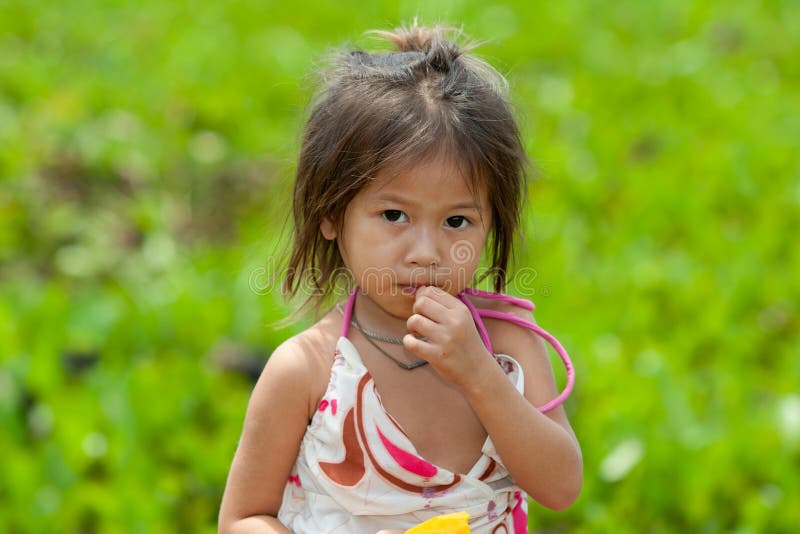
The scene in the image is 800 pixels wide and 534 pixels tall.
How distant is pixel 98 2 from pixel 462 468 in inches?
207

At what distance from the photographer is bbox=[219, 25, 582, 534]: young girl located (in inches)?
65.2

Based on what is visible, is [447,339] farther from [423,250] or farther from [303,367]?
[303,367]

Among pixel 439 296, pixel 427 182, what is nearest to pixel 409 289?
pixel 439 296

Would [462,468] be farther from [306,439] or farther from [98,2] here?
[98,2]

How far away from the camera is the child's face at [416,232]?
1658mm

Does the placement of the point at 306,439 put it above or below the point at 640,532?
above

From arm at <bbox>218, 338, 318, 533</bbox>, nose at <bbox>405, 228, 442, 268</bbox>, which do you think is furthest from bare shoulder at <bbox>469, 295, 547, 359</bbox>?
arm at <bbox>218, 338, 318, 533</bbox>

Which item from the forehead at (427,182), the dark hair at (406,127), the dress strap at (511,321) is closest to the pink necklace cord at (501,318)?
the dress strap at (511,321)

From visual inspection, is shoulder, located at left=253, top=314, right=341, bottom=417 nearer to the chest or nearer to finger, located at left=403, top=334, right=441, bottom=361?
the chest

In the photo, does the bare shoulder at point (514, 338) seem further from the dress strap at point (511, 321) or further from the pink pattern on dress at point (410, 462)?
the pink pattern on dress at point (410, 462)

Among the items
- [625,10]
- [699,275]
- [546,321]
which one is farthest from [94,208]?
[625,10]

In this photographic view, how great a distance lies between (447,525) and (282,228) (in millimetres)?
Result: 782

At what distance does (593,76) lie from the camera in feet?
18.0

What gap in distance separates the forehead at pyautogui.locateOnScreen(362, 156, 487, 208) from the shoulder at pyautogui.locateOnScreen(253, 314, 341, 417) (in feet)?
0.88
